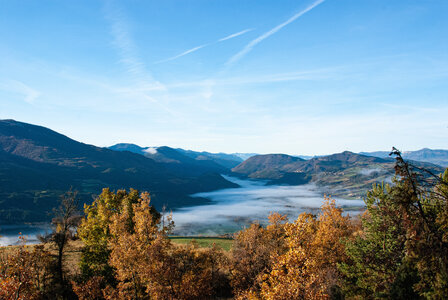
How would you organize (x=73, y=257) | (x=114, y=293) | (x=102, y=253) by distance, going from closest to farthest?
(x=114, y=293), (x=102, y=253), (x=73, y=257)

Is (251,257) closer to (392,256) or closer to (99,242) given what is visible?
(392,256)

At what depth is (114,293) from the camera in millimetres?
34812

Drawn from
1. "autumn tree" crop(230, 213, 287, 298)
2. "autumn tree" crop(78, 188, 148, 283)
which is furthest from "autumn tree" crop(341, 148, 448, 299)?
"autumn tree" crop(78, 188, 148, 283)

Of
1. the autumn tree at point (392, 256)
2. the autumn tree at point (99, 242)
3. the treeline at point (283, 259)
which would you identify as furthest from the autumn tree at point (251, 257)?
the autumn tree at point (99, 242)

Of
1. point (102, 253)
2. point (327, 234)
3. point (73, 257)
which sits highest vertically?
point (327, 234)

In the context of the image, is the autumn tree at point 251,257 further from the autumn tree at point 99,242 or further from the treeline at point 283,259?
the autumn tree at point 99,242

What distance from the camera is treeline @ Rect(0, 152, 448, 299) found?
1702 cm

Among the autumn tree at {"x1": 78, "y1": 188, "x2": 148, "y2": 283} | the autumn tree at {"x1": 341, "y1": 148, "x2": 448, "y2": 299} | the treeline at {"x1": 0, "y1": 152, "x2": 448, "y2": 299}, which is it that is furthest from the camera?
the autumn tree at {"x1": 78, "y1": 188, "x2": 148, "y2": 283}

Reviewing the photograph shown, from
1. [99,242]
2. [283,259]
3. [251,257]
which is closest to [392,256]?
[283,259]

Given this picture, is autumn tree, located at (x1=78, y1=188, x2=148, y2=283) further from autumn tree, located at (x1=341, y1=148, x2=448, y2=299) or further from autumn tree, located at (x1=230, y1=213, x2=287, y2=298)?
autumn tree, located at (x1=341, y1=148, x2=448, y2=299)

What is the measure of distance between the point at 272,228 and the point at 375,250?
29.4 m

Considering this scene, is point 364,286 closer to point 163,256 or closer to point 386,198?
point 386,198

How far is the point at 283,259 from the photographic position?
2289 cm

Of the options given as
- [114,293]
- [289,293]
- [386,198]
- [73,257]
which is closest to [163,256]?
[114,293]
